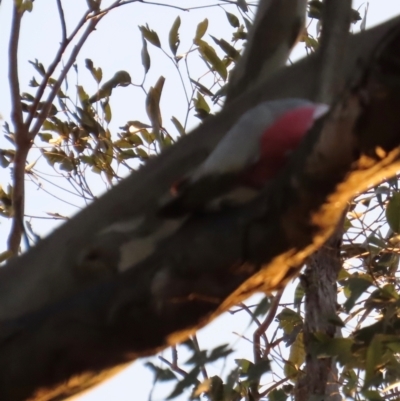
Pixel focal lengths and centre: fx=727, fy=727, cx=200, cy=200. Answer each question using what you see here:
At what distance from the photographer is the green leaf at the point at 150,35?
2.23m

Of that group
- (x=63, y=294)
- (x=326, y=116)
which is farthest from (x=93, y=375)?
(x=326, y=116)

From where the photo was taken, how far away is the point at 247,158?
0.78 metres

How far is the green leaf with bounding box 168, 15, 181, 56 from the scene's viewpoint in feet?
7.45

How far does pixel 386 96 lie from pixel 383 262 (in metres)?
1.48

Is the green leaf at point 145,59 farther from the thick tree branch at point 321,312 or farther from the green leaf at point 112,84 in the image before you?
the thick tree branch at point 321,312

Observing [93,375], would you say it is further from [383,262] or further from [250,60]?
[383,262]

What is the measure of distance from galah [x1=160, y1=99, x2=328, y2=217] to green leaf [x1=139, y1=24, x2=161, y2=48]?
148 cm

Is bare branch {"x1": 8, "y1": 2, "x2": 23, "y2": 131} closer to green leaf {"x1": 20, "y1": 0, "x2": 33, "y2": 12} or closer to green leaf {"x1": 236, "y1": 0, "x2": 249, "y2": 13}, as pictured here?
green leaf {"x1": 20, "y1": 0, "x2": 33, "y2": 12}

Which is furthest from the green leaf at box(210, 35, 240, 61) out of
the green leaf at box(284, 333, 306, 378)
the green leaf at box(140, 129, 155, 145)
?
the green leaf at box(284, 333, 306, 378)

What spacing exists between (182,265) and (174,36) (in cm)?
171

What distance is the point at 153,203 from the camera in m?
0.78

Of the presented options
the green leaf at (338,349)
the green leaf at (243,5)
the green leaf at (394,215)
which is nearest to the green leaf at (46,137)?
the green leaf at (243,5)

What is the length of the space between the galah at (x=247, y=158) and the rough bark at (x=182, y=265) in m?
0.04

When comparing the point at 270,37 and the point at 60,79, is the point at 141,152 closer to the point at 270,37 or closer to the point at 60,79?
the point at 60,79
